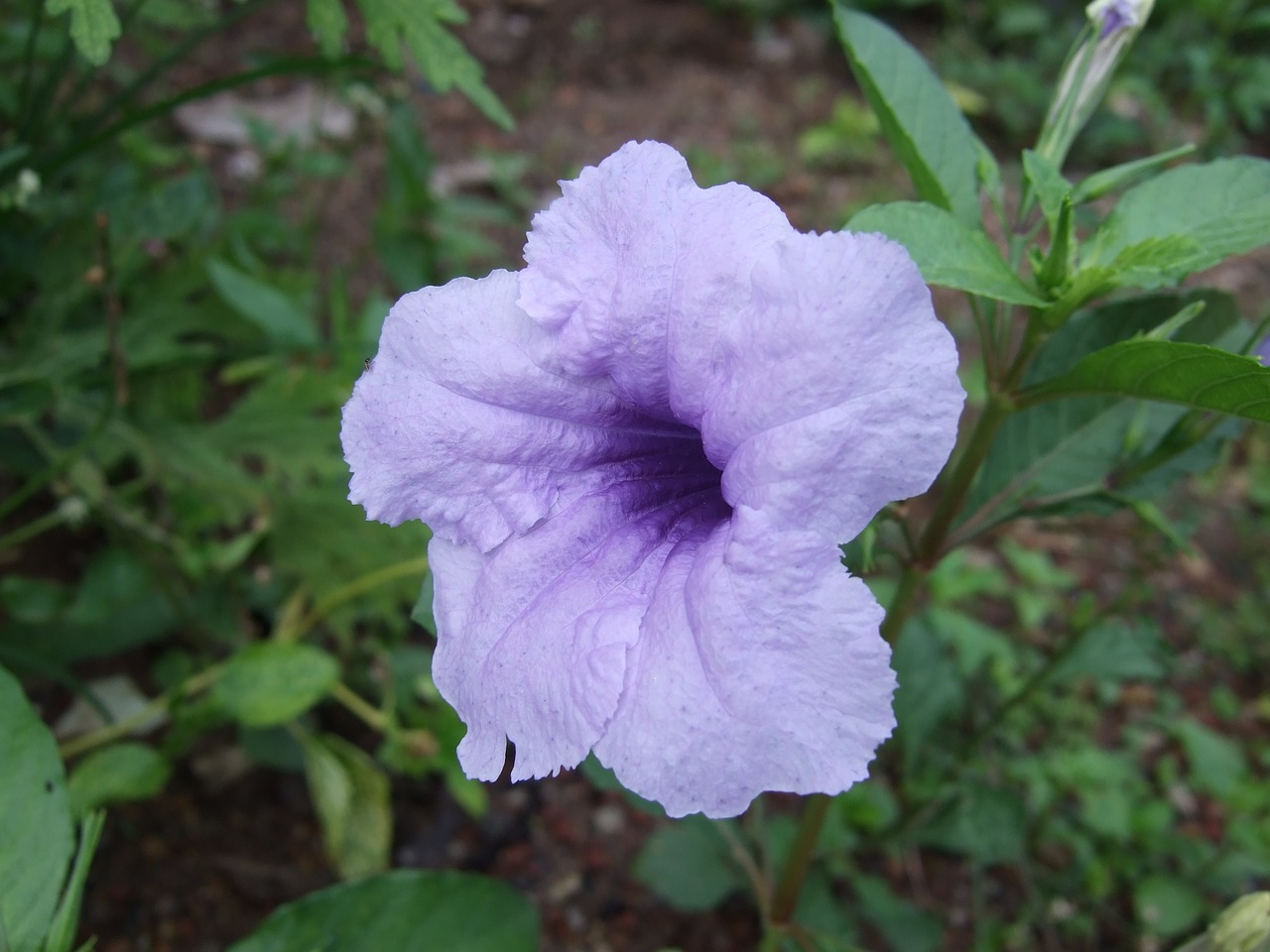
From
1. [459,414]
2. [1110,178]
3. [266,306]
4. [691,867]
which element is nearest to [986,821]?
[691,867]

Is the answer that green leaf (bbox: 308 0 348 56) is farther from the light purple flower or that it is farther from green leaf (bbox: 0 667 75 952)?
green leaf (bbox: 0 667 75 952)

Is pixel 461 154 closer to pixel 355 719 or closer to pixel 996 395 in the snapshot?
pixel 355 719

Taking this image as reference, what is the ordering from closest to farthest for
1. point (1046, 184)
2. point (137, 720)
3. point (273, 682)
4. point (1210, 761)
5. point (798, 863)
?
point (1046, 184) < point (798, 863) < point (273, 682) < point (137, 720) < point (1210, 761)

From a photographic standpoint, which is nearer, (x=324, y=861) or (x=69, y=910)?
(x=69, y=910)

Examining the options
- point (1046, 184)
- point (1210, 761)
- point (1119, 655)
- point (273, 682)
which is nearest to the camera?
point (1046, 184)

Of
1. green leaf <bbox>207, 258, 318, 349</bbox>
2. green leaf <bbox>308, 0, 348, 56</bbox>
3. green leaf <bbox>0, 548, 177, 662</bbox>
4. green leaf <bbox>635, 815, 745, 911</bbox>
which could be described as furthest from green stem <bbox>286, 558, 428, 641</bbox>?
green leaf <bbox>308, 0, 348, 56</bbox>

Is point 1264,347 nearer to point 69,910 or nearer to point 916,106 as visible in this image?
point 916,106

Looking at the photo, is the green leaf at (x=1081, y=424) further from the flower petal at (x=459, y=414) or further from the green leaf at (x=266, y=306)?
the green leaf at (x=266, y=306)
